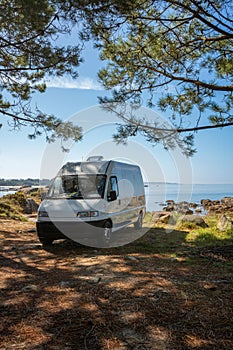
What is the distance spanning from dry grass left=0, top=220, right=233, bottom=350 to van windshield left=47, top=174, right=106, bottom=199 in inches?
68.9

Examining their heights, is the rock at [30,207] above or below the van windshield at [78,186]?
below

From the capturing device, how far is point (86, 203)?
7027mm

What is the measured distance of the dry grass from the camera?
8.09 ft

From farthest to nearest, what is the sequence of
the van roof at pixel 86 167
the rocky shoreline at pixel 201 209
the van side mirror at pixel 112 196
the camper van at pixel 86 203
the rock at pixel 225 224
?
the rocky shoreline at pixel 201 209 < the rock at pixel 225 224 < the van roof at pixel 86 167 < the van side mirror at pixel 112 196 < the camper van at pixel 86 203

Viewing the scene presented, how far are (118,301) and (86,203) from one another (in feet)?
12.7

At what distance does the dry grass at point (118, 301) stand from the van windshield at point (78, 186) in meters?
1.75

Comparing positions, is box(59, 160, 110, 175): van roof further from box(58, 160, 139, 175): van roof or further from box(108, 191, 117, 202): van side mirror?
box(108, 191, 117, 202): van side mirror

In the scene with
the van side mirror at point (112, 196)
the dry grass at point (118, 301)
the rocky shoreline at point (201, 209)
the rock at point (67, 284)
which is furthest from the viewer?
the rocky shoreline at point (201, 209)

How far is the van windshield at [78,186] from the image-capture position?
739cm

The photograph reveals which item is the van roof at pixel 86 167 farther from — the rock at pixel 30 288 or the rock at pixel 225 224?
the rock at pixel 225 224

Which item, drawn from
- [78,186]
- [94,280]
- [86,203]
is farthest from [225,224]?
[94,280]

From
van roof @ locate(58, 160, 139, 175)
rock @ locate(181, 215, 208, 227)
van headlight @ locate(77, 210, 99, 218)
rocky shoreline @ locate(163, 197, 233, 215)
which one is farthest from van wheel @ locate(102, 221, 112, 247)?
rocky shoreline @ locate(163, 197, 233, 215)

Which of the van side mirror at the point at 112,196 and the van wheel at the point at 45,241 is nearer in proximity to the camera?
the van wheel at the point at 45,241

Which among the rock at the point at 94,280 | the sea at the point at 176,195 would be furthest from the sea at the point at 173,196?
the rock at the point at 94,280
